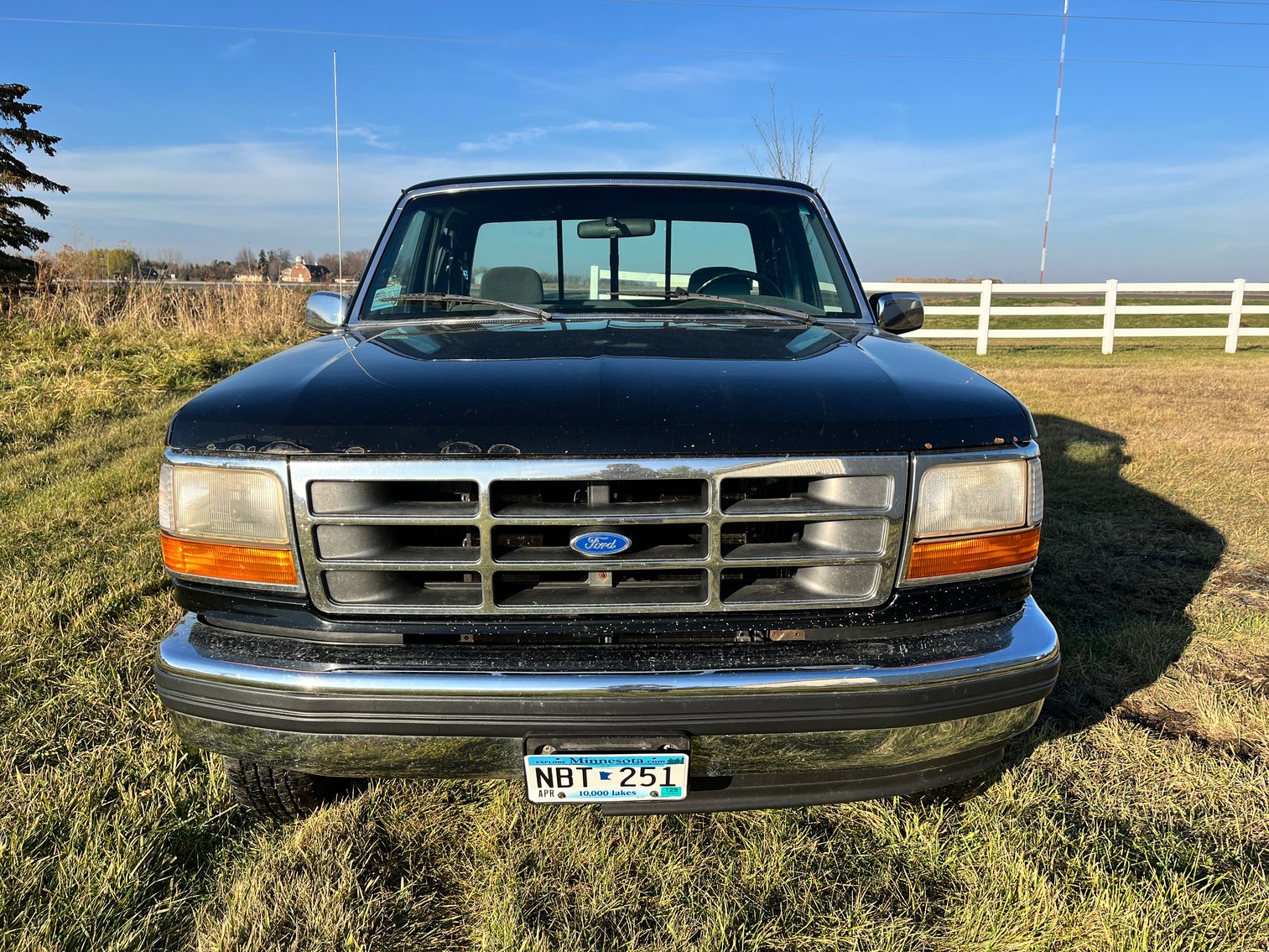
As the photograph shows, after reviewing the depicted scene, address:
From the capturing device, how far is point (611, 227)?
10.1ft

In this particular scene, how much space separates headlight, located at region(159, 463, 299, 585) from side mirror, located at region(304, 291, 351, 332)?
3.82ft

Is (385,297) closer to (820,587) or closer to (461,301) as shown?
(461,301)

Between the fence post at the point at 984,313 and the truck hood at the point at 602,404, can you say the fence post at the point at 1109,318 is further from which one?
the truck hood at the point at 602,404

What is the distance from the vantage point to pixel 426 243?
3.11 m

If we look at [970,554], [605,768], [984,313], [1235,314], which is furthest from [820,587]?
[1235,314]

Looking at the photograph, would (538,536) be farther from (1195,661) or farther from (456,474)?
(1195,661)

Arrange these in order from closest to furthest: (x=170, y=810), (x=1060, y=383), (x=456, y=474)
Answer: (x=456, y=474) → (x=170, y=810) → (x=1060, y=383)

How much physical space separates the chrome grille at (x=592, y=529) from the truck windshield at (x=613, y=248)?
130 centimetres

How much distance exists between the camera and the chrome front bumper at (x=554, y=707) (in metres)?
1.66

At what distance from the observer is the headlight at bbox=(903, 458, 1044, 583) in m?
1.80

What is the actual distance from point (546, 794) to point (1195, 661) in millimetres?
2728

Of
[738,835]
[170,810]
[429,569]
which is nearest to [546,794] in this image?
[429,569]

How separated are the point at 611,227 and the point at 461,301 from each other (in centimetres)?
67

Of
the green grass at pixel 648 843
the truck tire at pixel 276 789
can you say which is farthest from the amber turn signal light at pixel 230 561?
the green grass at pixel 648 843
